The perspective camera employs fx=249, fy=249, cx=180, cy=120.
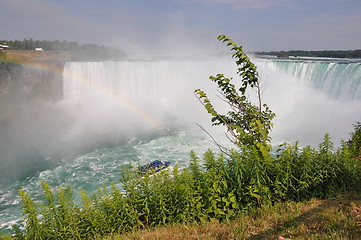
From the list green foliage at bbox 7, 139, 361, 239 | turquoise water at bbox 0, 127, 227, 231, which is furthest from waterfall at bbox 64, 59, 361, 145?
green foliage at bbox 7, 139, 361, 239

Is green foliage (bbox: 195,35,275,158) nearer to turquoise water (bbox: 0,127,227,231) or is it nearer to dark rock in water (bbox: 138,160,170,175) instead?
dark rock in water (bbox: 138,160,170,175)

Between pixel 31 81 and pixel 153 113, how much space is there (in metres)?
16.5

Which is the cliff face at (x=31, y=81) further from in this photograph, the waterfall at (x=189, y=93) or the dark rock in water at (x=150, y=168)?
the dark rock in water at (x=150, y=168)

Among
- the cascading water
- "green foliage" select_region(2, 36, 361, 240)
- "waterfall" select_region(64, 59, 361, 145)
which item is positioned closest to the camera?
"green foliage" select_region(2, 36, 361, 240)

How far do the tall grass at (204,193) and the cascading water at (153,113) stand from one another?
297 inches

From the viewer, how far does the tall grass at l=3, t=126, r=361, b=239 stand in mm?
3893

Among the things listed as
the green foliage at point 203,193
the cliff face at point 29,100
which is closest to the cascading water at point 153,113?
the cliff face at point 29,100

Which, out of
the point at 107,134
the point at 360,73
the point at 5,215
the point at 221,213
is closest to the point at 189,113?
the point at 107,134

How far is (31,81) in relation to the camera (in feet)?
104

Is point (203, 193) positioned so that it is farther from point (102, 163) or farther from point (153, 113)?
point (153, 113)

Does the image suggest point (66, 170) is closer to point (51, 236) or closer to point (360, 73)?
point (51, 236)

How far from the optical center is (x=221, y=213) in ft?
12.8

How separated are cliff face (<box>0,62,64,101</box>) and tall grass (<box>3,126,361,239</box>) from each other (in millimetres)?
29578

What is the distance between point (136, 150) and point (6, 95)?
23315 millimetres
